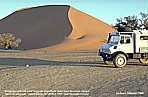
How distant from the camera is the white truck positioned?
22.2 meters

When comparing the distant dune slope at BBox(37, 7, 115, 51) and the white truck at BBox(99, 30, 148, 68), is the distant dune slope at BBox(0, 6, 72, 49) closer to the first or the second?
the distant dune slope at BBox(37, 7, 115, 51)

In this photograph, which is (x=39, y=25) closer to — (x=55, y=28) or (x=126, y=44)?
(x=55, y=28)

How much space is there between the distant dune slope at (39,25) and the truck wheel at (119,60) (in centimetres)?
7032

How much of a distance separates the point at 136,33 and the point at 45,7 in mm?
123648

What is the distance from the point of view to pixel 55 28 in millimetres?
111625

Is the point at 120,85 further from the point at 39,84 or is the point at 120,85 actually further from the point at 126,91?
the point at 39,84

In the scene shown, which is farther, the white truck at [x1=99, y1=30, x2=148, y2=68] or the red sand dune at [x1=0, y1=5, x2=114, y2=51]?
the red sand dune at [x1=0, y1=5, x2=114, y2=51]

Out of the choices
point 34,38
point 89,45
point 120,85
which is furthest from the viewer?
point 34,38

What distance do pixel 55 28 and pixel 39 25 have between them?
13320 mm

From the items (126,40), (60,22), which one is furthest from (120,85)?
(60,22)

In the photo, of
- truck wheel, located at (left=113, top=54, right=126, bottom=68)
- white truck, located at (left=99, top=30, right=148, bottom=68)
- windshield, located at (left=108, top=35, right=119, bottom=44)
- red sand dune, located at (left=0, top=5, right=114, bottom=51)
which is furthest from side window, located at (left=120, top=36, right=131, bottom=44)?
red sand dune, located at (left=0, top=5, right=114, bottom=51)

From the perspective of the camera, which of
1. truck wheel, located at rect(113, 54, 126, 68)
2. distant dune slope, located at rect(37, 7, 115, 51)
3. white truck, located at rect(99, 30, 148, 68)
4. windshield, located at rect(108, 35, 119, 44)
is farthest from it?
distant dune slope, located at rect(37, 7, 115, 51)

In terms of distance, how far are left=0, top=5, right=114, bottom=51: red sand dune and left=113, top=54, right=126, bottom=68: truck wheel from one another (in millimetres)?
58123

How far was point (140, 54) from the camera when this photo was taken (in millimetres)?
22625
